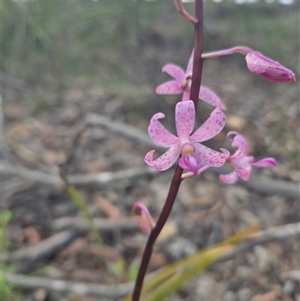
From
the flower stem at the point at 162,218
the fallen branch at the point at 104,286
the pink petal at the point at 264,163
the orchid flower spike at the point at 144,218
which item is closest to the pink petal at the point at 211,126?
the flower stem at the point at 162,218

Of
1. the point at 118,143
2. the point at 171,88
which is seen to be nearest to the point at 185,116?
the point at 171,88

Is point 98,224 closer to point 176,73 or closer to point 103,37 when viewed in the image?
point 176,73

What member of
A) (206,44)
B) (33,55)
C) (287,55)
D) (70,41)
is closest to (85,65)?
(70,41)

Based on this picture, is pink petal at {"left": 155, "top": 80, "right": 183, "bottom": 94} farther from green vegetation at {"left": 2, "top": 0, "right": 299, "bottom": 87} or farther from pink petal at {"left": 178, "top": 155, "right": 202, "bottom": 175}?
green vegetation at {"left": 2, "top": 0, "right": 299, "bottom": 87}

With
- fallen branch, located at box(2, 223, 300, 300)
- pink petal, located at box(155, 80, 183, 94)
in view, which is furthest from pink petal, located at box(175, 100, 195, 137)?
fallen branch, located at box(2, 223, 300, 300)

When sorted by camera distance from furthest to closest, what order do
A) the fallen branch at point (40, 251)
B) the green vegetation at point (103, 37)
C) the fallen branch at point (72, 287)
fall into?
1. the green vegetation at point (103, 37)
2. the fallen branch at point (40, 251)
3. the fallen branch at point (72, 287)

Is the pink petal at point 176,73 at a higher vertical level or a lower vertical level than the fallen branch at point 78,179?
higher

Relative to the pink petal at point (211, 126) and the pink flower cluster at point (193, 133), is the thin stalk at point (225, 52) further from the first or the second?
the pink petal at point (211, 126)
